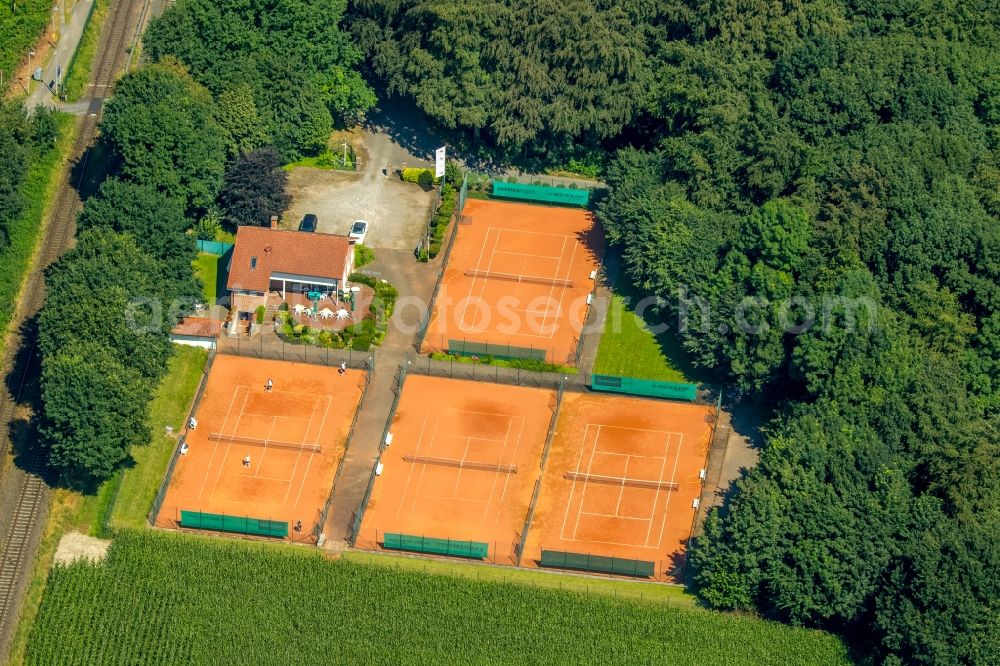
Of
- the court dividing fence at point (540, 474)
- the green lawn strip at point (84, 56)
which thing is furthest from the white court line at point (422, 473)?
Result: the green lawn strip at point (84, 56)

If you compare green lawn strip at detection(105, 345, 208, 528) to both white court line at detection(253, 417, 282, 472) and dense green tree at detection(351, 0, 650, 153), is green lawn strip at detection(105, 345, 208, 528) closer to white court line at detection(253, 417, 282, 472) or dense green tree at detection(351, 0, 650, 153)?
white court line at detection(253, 417, 282, 472)

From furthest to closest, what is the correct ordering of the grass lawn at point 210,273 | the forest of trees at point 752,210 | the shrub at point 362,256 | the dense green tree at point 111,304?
1. the shrub at point 362,256
2. the grass lawn at point 210,273
3. the dense green tree at point 111,304
4. the forest of trees at point 752,210

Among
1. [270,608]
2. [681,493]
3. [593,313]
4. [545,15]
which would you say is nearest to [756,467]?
[681,493]

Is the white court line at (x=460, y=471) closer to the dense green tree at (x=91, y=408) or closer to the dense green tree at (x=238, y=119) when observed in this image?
the dense green tree at (x=91, y=408)

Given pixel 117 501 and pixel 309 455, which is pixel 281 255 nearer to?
pixel 309 455

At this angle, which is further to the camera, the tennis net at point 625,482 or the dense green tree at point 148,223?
the dense green tree at point 148,223

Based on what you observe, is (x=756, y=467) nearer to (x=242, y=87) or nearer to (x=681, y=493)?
(x=681, y=493)
